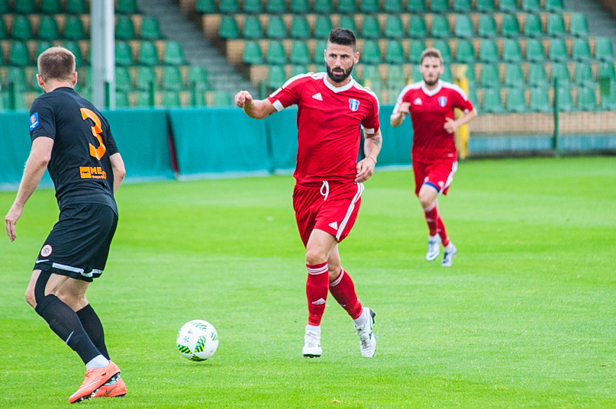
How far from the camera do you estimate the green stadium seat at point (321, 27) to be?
1133 inches

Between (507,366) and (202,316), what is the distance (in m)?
2.89

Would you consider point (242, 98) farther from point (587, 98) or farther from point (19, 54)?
point (587, 98)

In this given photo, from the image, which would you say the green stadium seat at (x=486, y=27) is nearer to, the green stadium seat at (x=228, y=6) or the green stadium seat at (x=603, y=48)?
the green stadium seat at (x=603, y=48)

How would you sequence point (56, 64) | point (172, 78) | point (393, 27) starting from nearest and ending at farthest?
point (56, 64)
point (172, 78)
point (393, 27)

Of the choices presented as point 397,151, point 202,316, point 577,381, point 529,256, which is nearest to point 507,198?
point 529,256

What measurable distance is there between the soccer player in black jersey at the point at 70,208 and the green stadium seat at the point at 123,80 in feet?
57.4

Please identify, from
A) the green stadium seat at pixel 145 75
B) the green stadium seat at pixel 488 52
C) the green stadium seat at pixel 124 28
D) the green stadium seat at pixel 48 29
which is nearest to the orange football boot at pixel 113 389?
the green stadium seat at pixel 145 75

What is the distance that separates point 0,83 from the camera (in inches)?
814

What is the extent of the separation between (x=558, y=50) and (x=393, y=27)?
19.3 feet

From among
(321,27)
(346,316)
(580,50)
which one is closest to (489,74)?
(580,50)

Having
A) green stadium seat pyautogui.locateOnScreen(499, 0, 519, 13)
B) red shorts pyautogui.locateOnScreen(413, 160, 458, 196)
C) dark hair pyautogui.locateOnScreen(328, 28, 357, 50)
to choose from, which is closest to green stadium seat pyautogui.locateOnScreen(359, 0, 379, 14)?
green stadium seat pyautogui.locateOnScreen(499, 0, 519, 13)

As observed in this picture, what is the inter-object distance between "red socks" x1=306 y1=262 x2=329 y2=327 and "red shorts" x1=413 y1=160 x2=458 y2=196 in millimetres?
4695

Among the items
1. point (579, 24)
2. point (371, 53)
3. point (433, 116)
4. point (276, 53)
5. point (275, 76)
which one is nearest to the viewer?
point (433, 116)

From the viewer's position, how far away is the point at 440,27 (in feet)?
98.9
